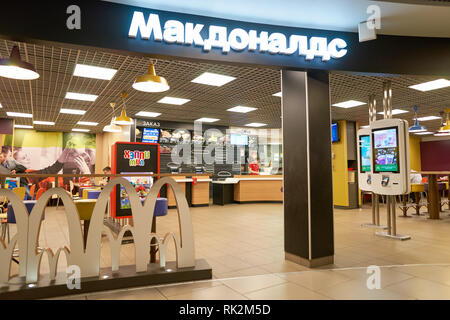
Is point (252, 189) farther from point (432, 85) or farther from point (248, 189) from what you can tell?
point (432, 85)

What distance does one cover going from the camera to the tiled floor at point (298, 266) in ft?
9.72

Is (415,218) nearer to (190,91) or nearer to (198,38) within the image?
(190,91)

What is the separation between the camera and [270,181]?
11562 mm

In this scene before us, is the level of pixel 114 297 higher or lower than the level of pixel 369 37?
lower

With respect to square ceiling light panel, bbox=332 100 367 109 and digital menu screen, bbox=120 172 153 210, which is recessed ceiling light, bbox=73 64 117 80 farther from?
square ceiling light panel, bbox=332 100 367 109

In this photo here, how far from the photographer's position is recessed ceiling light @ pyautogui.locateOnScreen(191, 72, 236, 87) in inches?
228

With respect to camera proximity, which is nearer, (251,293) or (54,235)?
(251,293)

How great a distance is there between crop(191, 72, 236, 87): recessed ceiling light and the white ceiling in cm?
204

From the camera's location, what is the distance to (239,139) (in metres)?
13.4

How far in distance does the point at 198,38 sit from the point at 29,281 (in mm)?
3173

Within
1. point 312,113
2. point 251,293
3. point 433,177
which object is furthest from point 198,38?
point 433,177

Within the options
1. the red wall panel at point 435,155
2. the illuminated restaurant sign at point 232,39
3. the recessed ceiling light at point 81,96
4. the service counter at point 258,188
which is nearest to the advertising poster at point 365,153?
the illuminated restaurant sign at point 232,39

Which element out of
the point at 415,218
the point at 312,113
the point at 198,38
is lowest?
the point at 415,218

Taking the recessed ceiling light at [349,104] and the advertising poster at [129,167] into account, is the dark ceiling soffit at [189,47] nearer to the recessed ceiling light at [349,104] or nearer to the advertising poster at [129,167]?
the advertising poster at [129,167]
